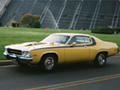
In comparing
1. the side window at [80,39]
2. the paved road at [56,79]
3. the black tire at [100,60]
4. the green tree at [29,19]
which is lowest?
the paved road at [56,79]

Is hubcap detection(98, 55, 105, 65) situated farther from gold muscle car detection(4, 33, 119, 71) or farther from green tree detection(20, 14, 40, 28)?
green tree detection(20, 14, 40, 28)

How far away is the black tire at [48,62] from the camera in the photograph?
798 cm

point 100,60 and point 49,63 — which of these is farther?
point 100,60

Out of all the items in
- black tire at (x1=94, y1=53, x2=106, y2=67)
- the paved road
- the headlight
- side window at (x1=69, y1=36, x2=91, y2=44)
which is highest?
side window at (x1=69, y1=36, x2=91, y2=44)

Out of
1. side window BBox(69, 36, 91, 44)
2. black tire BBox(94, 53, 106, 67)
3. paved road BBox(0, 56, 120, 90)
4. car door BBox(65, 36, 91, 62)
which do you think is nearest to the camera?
paved road BBox(0, 56, 120, 90)

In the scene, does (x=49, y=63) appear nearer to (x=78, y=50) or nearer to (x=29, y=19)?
(x=78, y=50)

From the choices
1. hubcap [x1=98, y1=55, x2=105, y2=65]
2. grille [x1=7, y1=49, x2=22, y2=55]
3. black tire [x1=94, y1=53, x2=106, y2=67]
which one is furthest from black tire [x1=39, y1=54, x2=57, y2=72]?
hubcap [x1=98, y1=55, x2=105, y2=65]

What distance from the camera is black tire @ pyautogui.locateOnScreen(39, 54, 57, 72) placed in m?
7.98

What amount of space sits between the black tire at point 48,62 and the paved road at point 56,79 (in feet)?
0.71

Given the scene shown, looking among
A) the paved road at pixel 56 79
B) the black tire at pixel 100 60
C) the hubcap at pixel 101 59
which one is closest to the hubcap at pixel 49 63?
the paved road at pixel 56 79

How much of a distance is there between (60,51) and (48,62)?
0.64 meters

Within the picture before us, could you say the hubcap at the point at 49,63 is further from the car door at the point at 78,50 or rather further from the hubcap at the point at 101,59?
the hubcap at the point at 101,59

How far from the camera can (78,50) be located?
29.2 feet

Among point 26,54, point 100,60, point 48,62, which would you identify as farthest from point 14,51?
point 100,60
